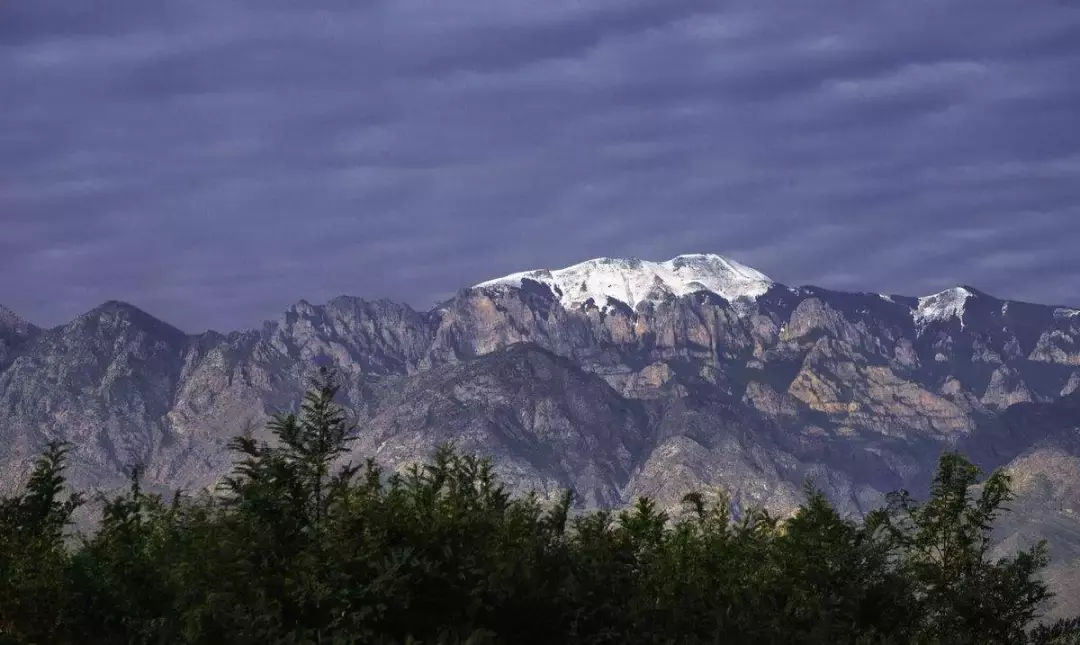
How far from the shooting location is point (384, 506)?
157 feet

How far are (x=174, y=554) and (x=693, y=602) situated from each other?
23.1 metres

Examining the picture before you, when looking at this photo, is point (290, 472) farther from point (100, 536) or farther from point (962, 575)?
point (100, 536)

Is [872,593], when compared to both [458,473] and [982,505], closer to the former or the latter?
[982,505]

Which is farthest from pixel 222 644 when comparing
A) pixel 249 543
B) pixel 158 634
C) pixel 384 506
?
pixel 158 634

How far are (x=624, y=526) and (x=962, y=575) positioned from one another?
69.7ft

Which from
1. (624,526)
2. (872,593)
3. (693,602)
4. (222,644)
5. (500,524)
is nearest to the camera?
(222,644)

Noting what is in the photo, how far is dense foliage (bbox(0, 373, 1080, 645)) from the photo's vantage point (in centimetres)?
4497

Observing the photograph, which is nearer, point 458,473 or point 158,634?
point 158,634

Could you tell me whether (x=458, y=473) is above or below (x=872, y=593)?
above

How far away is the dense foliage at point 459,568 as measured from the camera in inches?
1770

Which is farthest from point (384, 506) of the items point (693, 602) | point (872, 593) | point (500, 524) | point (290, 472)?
point (872, 593)

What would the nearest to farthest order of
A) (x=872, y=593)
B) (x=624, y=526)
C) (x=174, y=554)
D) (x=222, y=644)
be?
(x=222, y=644) → (x=174, y=554) → (x=872, y=593) → (x=624, y=526)

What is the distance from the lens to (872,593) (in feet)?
235

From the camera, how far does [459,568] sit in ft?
153
